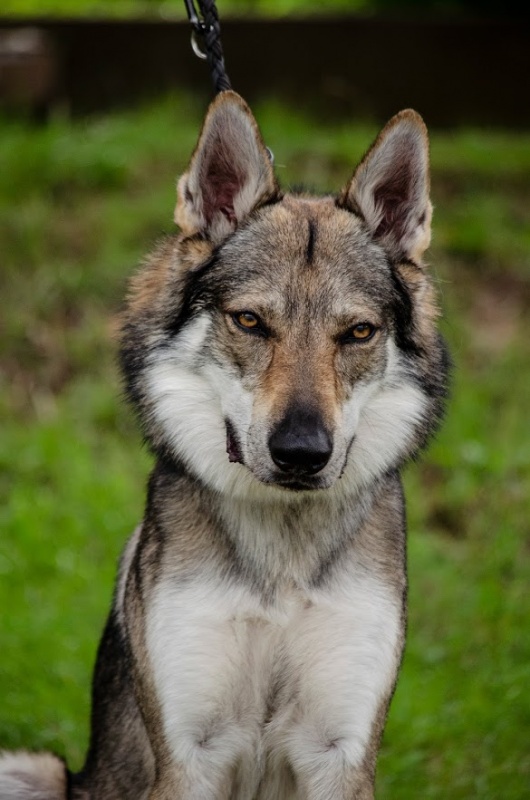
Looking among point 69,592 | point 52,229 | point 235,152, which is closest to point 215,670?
point 235,152

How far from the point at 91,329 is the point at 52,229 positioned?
115 centimetres

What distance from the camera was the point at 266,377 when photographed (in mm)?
3139

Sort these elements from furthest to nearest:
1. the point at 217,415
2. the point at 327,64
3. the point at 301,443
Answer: the point at 327,64 < the point at 217,415 < the point at 301,443

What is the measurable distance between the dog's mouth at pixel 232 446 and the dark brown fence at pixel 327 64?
7.04 meters

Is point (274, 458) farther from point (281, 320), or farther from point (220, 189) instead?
point (220, 189)

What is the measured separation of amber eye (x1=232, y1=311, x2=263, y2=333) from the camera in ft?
10.6

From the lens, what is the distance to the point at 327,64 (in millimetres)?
9891

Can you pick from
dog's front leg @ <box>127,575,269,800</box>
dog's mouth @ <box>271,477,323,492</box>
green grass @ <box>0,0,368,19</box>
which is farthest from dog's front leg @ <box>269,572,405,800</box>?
green grass @ <box>0,0,368,19</box>

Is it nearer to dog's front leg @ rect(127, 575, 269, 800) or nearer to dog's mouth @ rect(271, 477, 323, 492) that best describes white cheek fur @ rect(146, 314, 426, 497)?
dog's mouth @ rect(271, 477, 323, 492)

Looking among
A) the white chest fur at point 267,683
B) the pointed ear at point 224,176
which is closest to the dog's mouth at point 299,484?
the white chest fur at point 267,683

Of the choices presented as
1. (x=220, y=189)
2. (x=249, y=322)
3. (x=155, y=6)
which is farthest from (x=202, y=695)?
(x=155, y=6)

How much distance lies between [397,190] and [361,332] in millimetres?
522

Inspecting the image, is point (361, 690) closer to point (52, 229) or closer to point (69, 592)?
point (69, 592)

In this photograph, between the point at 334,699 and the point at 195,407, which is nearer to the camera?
the point at 334,699
